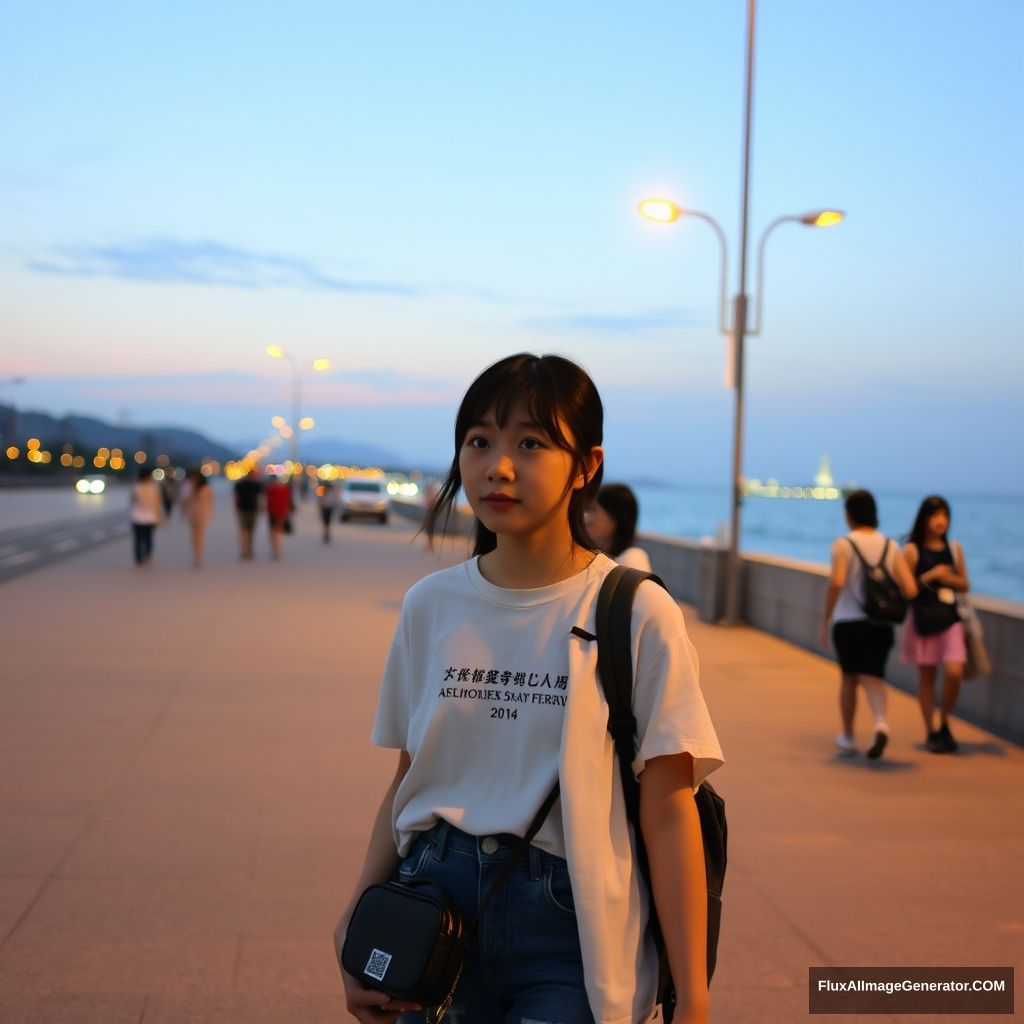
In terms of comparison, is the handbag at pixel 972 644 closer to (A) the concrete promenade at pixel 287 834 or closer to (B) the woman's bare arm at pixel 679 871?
(A) the concrete promenade at pixel 287 834

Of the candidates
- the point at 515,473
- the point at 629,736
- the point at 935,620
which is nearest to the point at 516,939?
the point at 629,736

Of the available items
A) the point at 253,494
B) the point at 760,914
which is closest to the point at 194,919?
the point at 760,914

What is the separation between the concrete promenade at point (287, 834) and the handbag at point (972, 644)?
1.74 ft

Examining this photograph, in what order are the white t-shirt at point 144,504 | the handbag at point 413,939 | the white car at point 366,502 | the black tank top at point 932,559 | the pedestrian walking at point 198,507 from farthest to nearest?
1. the white car at point 366,502
2. the pedestrian walking at point 198,507
3. the white t-shirt at point 144,504
4. the black tank top at point 932,559
5. the handbag at point 413,939

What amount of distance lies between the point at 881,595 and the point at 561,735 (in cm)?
666

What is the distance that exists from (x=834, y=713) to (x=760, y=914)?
16.0ft

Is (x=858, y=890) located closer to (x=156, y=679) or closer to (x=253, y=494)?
(x=156, y=679)

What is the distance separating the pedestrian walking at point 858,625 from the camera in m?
8.48

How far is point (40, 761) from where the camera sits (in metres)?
7.56

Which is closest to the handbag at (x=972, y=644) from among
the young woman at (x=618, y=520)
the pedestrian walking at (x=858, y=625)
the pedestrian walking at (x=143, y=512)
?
the pedestrian walking at (x=858, y=625)

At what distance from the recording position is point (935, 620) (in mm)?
8523

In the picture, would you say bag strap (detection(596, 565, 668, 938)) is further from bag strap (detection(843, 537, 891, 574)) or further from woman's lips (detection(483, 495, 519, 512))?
bag strap (detection(843, 537, 891, 574))

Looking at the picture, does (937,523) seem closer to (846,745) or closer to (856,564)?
(856,564)

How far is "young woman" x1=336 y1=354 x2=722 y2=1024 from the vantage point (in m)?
2.10
